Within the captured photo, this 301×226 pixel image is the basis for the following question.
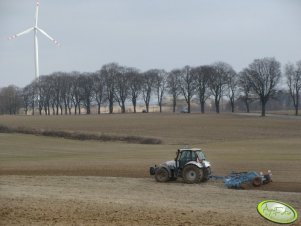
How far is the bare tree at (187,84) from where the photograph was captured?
128375 millimetres

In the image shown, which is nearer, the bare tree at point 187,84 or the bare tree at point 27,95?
the bare tree at point 187,84

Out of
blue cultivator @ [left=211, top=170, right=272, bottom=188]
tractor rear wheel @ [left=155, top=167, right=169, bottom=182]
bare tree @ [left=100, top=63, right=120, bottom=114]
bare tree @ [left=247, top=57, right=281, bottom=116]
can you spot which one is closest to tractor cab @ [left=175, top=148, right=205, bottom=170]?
tractor rear wheel @ [left=155, top=167, right=169, bottom=182]

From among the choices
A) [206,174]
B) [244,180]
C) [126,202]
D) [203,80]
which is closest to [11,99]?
[203,80]

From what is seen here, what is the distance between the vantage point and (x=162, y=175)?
23781 millimetres

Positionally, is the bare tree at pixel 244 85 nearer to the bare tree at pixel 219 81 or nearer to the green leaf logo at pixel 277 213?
the bare tree at pixel 219 81

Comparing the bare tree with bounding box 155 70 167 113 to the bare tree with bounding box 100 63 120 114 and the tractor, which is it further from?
the tractor

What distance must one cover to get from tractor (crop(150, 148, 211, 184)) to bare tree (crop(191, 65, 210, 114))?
333 feet

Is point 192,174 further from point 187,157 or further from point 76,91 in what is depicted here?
point 76,91

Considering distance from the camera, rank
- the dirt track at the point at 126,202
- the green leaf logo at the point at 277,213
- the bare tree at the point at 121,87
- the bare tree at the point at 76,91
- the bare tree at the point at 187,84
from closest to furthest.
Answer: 1. the green leaf logo at the point at 277,213
2. the dirt track at the point at 126,202
3. the bare tree at the point at 187,84
4. the bare tree at the point at 121,87
5. the bare tree at the point at 76,91

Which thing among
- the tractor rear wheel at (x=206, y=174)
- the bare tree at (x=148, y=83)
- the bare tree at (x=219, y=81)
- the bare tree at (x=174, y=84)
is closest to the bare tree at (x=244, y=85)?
the bare tree at (x=219, y=81)

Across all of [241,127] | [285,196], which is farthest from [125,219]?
[241,127]

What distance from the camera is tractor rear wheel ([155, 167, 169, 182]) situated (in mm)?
23688

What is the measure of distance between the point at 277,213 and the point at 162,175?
1134 cm

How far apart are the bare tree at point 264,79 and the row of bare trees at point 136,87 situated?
177 inches
